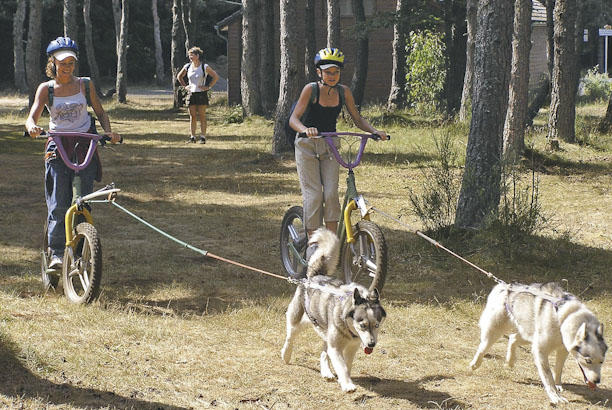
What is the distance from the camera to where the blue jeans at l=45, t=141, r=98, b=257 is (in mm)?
8039

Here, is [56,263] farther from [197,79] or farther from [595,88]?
[595,88]

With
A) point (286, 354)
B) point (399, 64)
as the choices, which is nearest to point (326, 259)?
point (286, 354)

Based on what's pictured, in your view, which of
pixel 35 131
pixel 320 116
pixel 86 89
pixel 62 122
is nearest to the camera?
pixel 35 131

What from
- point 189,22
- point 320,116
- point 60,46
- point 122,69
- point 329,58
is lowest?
point 320,116

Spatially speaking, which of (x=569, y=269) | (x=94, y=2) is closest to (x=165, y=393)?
(x=569, y=269)

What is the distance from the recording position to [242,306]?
26.8ft

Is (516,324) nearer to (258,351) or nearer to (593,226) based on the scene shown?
(258,351)

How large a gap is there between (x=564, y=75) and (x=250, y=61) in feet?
38.4

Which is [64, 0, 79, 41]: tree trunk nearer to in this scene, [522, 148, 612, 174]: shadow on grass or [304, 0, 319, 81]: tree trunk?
[304, 0, 319, 81]: tree trunk

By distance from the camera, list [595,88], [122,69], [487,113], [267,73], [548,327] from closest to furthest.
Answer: [548,327] < [487,113] < [267,73] < [595,88] < [122,69]

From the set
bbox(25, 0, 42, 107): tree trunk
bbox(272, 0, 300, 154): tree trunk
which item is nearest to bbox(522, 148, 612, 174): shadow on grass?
bbox(272, 0, 300, 154): tree trunk

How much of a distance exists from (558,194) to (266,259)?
260 inches

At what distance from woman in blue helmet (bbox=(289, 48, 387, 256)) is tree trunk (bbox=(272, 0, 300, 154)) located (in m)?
11.1

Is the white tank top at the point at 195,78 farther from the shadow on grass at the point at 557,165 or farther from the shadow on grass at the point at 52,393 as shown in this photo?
the shadow on grass at the point at 52,393
